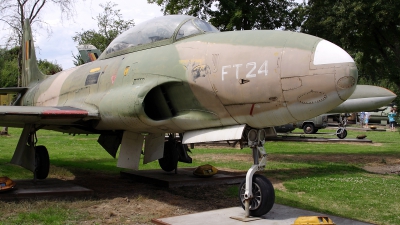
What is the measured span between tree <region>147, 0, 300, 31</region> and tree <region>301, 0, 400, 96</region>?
91cm

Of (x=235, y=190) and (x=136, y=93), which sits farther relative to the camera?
(x=235, y=190)

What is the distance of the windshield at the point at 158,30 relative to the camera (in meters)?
7.09

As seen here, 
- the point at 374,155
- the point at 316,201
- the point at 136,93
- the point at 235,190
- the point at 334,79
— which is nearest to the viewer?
the point at 334,79

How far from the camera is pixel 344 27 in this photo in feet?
46.4

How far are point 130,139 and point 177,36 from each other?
7.61 feet

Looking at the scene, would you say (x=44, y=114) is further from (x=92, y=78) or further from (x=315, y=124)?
(x=315, y=124)

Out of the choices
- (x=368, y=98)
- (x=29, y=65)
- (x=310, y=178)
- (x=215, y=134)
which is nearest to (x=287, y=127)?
(x=310, y=178)

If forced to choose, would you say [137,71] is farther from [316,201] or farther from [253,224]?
[316,201]

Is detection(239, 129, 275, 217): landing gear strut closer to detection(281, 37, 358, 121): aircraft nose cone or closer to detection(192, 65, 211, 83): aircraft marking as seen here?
detection(281, 37, 358, 121): aircraft nose cone

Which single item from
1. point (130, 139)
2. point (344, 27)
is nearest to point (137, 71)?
point (130, 139)

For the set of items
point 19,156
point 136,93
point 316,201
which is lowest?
point 316,201

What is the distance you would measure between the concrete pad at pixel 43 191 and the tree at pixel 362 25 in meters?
9.81

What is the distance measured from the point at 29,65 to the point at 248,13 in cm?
782

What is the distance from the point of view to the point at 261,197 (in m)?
5.70
